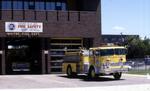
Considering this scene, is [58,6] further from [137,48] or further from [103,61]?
[137,48]

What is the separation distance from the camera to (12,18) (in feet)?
144

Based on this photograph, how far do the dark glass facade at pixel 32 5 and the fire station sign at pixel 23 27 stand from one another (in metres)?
3.97

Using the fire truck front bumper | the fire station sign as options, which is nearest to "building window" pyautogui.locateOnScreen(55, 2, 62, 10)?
the fire station sign

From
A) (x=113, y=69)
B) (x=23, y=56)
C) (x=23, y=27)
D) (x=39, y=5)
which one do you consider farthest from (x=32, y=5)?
(x=113, y=69)

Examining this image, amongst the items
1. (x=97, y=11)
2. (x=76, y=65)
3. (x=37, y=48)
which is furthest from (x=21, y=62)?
(x=76, y=65)

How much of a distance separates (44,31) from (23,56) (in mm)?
6220

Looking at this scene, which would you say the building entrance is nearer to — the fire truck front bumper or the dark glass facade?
the dark glass facade

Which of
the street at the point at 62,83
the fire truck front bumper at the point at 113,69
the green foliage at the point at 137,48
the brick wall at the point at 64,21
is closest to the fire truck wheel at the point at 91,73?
the street at the point at 62,83

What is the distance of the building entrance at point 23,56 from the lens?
151ft

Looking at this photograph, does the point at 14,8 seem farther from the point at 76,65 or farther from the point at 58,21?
the point at 76,65

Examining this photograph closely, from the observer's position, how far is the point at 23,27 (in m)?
43.6

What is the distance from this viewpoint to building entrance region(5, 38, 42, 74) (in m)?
46.1

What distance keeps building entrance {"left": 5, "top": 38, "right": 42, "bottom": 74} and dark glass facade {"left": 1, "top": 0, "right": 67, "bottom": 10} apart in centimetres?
325

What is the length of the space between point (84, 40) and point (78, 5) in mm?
5588
